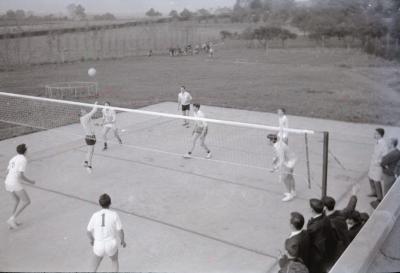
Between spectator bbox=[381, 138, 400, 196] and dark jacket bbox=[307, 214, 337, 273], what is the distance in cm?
325

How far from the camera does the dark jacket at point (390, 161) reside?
806 centimetres

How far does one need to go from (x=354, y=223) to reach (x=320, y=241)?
1.21 m

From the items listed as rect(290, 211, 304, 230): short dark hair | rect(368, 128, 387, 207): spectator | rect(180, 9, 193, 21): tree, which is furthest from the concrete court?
rect(180, 9, 193, 21): tree

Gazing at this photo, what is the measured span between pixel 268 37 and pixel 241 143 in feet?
57.4

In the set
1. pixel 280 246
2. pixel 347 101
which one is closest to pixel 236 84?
pixel 347 101

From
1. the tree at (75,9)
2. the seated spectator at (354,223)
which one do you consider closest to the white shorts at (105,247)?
the seated spectator at (354,223)

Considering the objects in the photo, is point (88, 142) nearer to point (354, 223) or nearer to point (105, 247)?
point (105, 247)

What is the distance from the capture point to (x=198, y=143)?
43.2ft

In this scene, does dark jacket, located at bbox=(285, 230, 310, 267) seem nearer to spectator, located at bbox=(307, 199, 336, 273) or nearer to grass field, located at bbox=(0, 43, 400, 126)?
spectator, located at bbox=(307, 199, 336, 273)

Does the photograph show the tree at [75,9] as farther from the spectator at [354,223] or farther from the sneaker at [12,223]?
the spectator at [354,223]

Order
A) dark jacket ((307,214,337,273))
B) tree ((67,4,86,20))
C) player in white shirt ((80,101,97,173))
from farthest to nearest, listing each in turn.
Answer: tree ((67,4,86,20))
player in white shirt ((80,101,97,173))
dark jacket ((307,214,337,273))

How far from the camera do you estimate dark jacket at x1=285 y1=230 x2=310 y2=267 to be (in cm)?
493

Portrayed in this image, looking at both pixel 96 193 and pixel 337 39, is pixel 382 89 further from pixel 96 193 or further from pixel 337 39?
A: pixel 96 193

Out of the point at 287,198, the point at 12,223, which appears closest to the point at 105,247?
the point at 12,223
